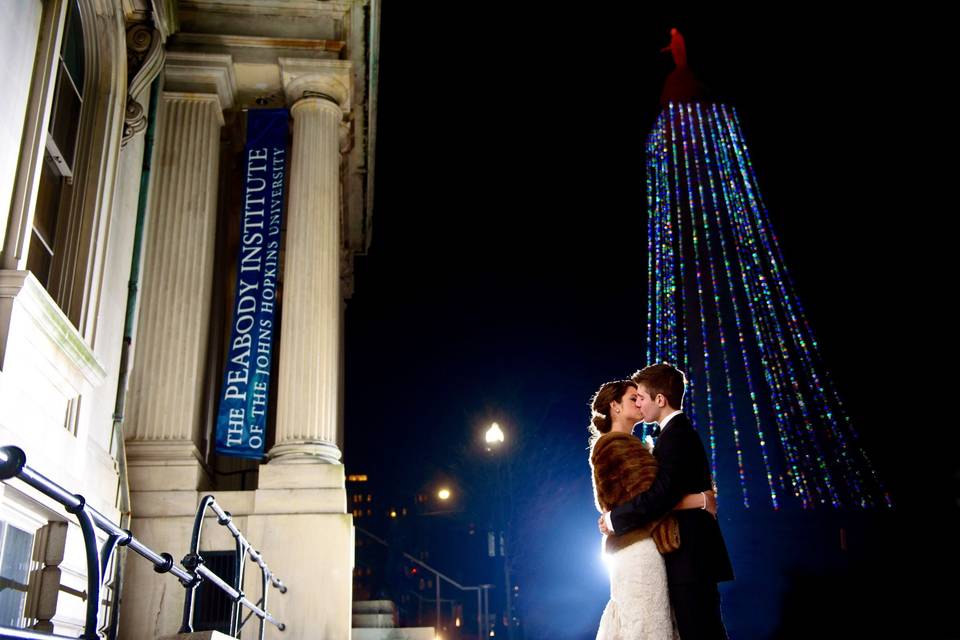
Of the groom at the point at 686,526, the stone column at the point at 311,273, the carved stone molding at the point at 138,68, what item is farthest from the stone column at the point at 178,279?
the groom at the point at 686,526

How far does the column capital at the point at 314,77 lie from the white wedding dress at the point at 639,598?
1059cm

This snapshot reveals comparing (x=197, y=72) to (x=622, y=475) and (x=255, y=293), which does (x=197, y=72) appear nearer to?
(x=255, y=293)

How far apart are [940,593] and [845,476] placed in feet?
17.8

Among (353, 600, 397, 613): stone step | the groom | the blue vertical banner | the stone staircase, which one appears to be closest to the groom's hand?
the groom

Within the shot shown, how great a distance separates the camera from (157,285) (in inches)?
436

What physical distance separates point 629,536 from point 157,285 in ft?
29.0

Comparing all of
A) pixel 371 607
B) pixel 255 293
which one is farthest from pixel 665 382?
pixel 371 607

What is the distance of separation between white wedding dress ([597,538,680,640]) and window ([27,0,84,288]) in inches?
259

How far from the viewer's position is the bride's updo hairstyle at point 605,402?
4.38 meters

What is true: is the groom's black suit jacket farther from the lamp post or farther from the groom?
the lamp post

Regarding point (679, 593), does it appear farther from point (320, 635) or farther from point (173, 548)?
point (173, 548)

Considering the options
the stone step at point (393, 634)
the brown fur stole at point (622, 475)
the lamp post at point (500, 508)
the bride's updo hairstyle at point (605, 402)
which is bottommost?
the stone step at point (393, 634)

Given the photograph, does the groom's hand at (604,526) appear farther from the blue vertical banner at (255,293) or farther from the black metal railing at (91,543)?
the blue vertical banner at (255,293)

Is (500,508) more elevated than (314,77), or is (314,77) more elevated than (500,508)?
(314,77)
